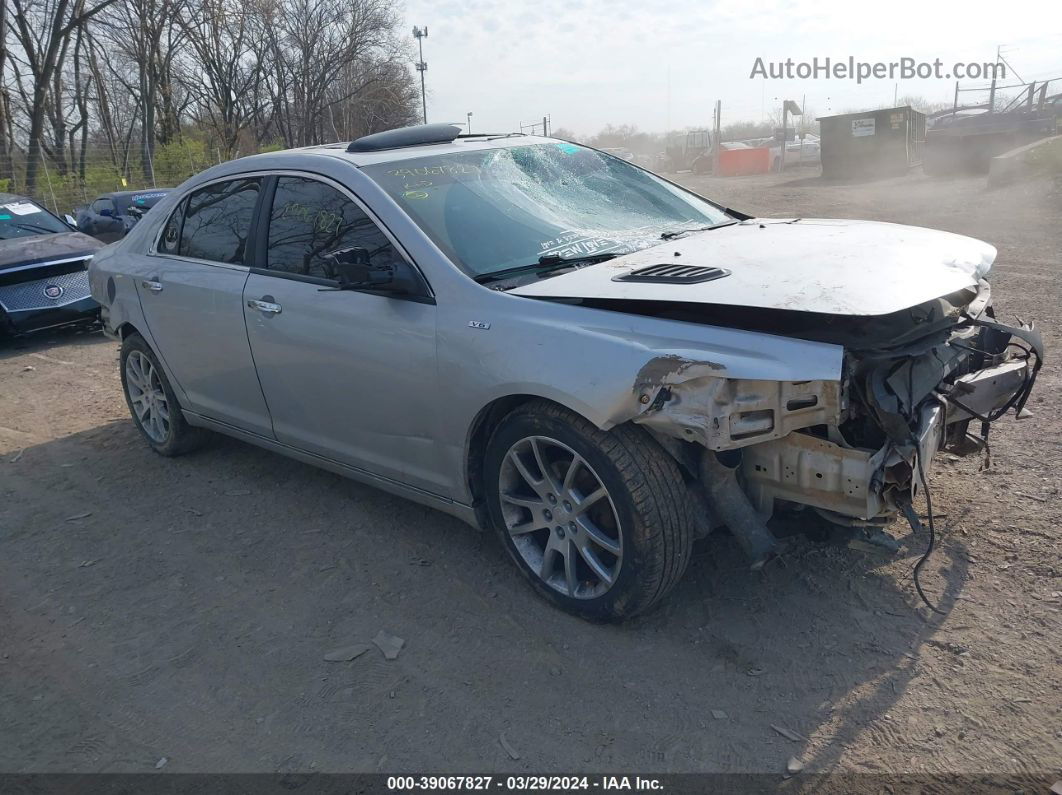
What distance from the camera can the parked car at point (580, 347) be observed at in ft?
9.75

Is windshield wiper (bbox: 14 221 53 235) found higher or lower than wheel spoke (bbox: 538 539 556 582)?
higher

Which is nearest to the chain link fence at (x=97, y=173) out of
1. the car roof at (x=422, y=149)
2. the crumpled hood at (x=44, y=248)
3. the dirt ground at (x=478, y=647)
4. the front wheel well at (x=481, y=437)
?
the crumpled hood at (x=44, y=248)

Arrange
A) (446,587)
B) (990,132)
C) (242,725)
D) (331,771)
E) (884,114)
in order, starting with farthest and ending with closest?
(884,114), (990,132), (446,587), (242,725), (331,771)

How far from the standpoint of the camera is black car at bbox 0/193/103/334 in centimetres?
899

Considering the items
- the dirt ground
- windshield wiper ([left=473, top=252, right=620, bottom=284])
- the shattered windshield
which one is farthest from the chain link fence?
windshield wiper ([left=473, top=252, right=620, bottom=284])

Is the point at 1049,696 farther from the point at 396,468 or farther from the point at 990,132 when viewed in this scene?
the point at 990,132

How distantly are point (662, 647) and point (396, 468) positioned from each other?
1.43 m

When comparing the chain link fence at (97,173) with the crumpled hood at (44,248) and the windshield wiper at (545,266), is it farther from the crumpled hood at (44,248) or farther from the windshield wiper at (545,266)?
the windshield wiper at (545,266)

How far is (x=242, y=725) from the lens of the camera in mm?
3014

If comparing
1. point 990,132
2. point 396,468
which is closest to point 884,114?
point 990,132

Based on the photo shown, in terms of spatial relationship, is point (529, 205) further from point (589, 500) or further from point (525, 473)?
point (589, 500)

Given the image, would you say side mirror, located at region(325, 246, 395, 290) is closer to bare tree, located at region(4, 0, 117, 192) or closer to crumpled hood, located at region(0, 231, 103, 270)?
crumpled hood, located at region(0, 231, 103, 270)

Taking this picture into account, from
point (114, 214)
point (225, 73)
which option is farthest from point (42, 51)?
point (114, 214)

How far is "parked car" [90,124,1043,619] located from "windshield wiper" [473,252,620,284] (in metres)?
0.02
